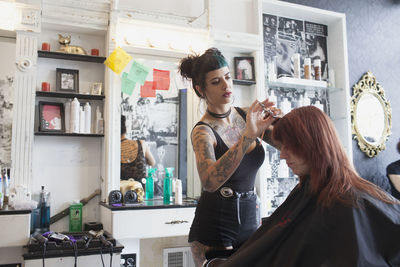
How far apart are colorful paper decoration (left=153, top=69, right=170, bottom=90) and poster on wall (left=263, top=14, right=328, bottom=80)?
3.96 ft

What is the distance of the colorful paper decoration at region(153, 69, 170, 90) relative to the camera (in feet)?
10.6

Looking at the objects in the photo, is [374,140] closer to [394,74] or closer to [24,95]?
[394,74]

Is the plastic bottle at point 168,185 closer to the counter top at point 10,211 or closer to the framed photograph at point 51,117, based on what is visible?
the framed photograph at point 51,117

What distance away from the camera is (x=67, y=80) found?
2988 millimetres

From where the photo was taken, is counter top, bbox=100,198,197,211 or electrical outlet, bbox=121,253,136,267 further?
electrical outlet, bbox=121,253,136,267

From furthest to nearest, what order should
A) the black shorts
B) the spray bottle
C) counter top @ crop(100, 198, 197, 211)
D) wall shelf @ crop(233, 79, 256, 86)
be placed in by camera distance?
1. wall shelf @ crop(233, 79, 256, 86)
2. the spray bottle
3. counter top @ crop(100, 198, 197, 211)
4. the black shorts

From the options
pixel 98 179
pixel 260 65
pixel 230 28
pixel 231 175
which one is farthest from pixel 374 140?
pixel 231 175

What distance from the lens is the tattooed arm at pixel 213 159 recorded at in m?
1.46

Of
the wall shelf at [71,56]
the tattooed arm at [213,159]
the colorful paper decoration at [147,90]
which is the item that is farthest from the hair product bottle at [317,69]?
the tattooed arm at [213,159]

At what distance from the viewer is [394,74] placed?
4.64 metres

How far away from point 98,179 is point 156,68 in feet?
3.46

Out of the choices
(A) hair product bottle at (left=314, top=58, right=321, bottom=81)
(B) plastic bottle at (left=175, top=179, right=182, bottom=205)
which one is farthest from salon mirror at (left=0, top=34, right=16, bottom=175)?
(A) hair product bottle at (left=314, top=58, right=321, bottom=81)

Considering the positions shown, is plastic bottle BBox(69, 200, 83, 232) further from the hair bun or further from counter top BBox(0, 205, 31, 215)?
the hair bun

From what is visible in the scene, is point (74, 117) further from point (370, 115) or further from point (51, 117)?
point (370, 115)
